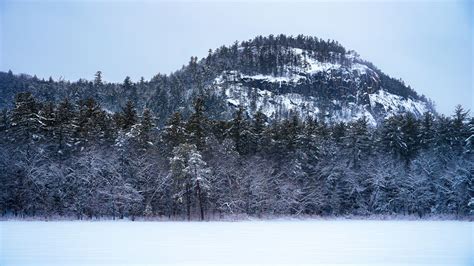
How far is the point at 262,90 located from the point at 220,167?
131054 millimetres

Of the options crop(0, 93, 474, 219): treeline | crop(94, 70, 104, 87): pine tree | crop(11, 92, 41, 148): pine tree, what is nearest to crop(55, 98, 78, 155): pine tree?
crop(0, 93, 474, 219): treeline

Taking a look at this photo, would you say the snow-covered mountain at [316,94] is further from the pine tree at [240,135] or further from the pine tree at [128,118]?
the pine tree at [240,135]

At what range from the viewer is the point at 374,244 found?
20.9 meters

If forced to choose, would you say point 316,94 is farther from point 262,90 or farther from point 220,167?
point 220,167

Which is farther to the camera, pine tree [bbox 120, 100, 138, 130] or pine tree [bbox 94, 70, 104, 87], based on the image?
pine tree [bbox 94, 70, 104, 87]

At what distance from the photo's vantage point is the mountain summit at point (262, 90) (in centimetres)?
13212

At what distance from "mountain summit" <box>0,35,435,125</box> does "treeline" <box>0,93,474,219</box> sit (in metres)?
70.9

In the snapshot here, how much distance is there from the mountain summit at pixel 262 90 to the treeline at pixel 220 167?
70933mm

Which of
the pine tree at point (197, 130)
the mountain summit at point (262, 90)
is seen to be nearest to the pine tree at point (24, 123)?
the pine tree at point (197, 130)

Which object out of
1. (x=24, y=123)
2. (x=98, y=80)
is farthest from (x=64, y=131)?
(x=98, y=80)

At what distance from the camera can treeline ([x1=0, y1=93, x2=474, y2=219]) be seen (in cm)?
4453

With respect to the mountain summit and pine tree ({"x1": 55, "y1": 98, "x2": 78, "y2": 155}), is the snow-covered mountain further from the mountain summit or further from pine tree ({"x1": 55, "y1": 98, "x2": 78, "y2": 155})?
pine tree ({"x1": 55, "y1": 98, "x2": 78, "y2": 155})

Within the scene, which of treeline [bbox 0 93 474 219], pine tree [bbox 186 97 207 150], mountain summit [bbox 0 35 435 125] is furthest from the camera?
mountain summit [bbox 0 35 435 125]

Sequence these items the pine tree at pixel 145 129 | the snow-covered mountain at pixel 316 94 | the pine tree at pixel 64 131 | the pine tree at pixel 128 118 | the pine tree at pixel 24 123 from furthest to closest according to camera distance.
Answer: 1. the snow-covered mountain at pixel 316 94
2. the pine tree at pixel 128 118
3. the pine tree at pixel 145 129
4. the pine tree at pixel 64 131
5. the pine tree at pixel 24 123
